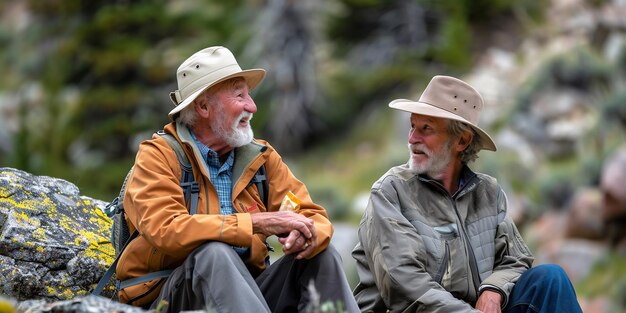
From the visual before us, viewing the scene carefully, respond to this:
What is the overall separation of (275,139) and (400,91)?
310cm

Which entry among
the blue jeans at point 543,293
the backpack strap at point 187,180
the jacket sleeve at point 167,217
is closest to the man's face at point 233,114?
the backpack strap at point 187,180

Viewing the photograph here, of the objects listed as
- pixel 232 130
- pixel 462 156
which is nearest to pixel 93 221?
pixel 232 130

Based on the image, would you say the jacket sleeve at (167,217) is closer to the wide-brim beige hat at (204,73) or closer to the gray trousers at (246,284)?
the gray trousers at (246,284)

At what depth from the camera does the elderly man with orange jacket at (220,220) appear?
15.3 feet

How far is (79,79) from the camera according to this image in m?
26.1

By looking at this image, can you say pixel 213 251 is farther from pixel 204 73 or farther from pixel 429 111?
pixel 429 111

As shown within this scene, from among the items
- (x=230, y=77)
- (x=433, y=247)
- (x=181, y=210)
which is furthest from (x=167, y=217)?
(x=433, y=247)

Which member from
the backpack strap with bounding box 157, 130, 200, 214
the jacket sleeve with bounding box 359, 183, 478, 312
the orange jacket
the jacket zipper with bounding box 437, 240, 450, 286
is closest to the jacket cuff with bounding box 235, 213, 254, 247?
the orange jacket

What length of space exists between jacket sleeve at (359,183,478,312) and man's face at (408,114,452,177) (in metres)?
0.30

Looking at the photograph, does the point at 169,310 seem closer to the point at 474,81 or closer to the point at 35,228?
the point at 35,228

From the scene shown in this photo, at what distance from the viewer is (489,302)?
17.1ft

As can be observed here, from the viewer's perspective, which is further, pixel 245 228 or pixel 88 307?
pixel 245 228

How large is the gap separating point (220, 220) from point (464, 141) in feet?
5.37

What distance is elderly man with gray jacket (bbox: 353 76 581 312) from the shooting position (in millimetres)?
5164
